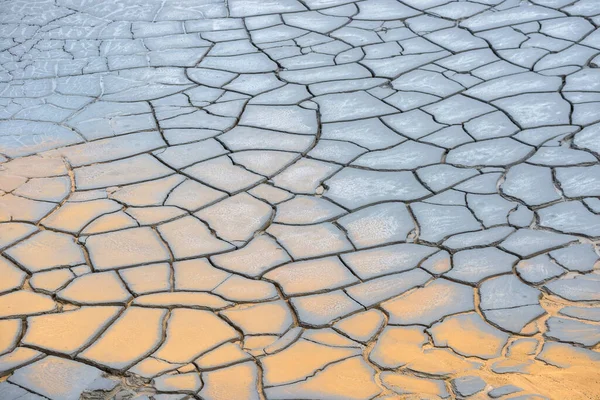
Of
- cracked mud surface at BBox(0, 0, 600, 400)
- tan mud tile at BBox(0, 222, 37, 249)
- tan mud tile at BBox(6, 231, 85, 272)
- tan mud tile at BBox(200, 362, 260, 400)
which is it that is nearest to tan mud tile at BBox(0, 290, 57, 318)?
cracked mud surface at BBox(0, 0, 600, 400)

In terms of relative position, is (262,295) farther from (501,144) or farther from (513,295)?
(501,144)

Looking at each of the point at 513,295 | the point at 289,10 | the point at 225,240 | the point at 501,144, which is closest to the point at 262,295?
the point at 225,240

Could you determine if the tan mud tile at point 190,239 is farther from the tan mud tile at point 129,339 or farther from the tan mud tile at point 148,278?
the tan mud tile at point 129,339

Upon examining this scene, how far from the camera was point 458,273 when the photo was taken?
125 inches

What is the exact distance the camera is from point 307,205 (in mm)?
3715

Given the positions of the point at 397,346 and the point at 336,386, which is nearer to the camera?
the point at 336,386

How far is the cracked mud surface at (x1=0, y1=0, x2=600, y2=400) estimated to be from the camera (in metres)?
2.79

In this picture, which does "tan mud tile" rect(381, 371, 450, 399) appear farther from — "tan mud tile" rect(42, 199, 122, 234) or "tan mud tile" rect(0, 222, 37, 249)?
"tan mud tile" rect(0, 222, 37, 249)


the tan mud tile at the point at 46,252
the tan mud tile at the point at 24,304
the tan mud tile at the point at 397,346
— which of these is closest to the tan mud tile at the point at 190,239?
the tan mud tile at the point at 46,252

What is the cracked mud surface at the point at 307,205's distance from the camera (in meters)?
2.79

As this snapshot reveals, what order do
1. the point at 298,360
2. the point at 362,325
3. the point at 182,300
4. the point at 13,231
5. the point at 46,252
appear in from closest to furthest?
the point at 298,360 < the point at 362,325 < the point at 182,300 < the point at 46,252 < the point at 13,231

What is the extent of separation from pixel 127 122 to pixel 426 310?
7.55ft

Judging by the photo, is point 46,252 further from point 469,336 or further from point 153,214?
point 469,336

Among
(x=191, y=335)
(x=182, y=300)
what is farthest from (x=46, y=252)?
(x=191, y=335)
